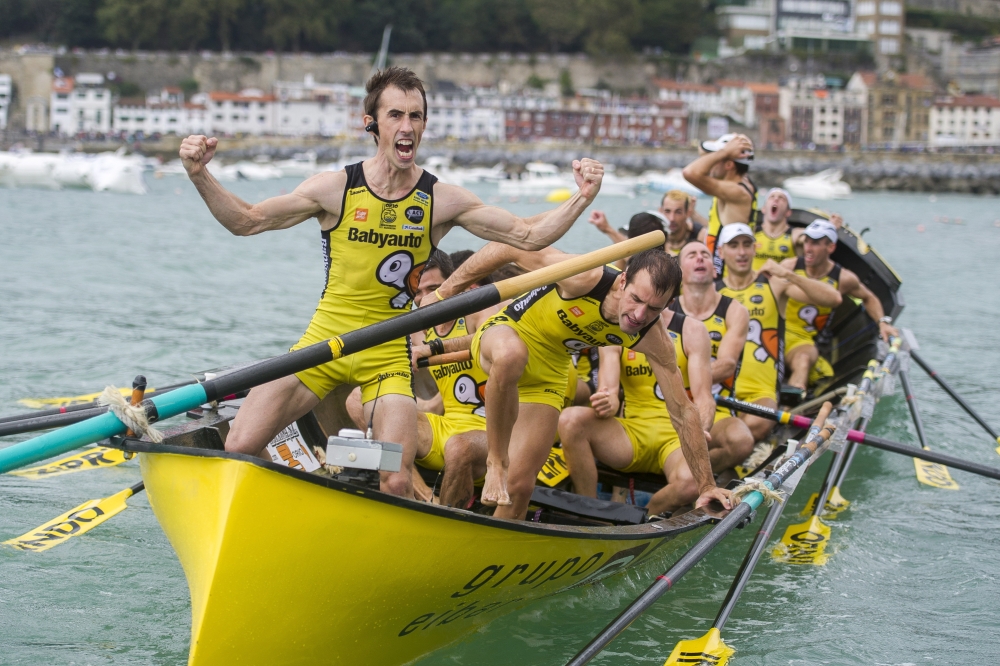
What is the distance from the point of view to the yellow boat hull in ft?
13.1

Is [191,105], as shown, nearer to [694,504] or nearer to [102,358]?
[102,358]

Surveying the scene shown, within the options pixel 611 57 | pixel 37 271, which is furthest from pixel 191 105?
→ pixel 37 271

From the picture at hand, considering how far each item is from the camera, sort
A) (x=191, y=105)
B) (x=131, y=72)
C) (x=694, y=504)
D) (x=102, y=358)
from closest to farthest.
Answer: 1. (x=694, y=504)
2. (x=102, y=358)
3. (x=191, y=105)
4. (x=131, y=72)

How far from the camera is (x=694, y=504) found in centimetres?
626

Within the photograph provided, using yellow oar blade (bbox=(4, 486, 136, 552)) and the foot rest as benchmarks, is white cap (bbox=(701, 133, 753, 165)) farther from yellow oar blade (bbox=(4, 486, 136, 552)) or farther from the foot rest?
yellow oar blade (bbox=(4, 486, 136, 552))

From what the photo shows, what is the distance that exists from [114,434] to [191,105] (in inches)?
4190

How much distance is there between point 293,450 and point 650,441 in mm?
2206

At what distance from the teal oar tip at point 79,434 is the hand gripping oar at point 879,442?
4090mm

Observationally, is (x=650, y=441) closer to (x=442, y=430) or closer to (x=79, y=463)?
(x=442, y=430)

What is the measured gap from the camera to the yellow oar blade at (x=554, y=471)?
6.45m

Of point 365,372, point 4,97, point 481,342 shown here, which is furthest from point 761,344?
point 4,97

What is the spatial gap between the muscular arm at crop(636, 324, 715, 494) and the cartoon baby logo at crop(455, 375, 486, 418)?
1.36 meters

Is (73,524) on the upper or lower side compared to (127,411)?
lower

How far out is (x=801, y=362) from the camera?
9477 mm
